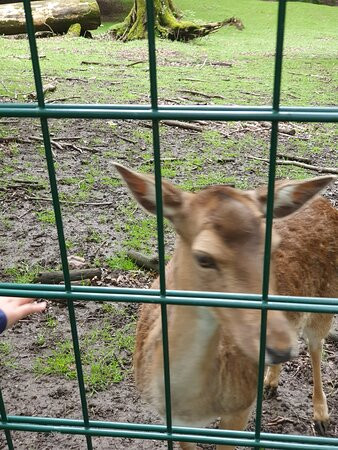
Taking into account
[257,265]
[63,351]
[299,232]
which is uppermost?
[257,265]

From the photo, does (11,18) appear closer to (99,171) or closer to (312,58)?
(312,58)

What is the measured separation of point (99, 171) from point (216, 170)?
1364 mm

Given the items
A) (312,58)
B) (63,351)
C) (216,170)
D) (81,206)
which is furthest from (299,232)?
(312,58)

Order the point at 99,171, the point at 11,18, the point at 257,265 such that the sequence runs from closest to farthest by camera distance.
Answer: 1. the point at 257,265
2. the point at 99,171
3. the point at 11,18

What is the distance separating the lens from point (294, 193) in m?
2.18

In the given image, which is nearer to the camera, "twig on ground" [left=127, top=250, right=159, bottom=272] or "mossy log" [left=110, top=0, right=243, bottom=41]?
"twig on ground" [left=127, top=250, right=159, bottom=272]

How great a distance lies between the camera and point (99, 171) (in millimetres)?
6758

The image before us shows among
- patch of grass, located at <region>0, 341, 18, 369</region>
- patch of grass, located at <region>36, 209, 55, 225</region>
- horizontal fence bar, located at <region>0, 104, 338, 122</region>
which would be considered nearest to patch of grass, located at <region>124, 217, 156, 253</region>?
patch of grass, located at <region>36, 209, 55, 225</region>

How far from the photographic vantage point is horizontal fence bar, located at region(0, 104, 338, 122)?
1436 mm

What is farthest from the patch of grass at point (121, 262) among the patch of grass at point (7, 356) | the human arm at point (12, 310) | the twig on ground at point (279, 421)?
the human arm at point (12, 310)

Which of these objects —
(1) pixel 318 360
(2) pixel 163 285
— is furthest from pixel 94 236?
(2) pixel 163 285

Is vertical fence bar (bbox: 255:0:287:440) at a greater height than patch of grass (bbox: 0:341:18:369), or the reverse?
vertical fence bar (bbox: 255:0:287:440)

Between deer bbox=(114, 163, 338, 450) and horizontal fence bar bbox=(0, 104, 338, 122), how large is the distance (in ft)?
1.30

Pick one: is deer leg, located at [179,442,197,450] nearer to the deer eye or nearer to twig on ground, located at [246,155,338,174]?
the deer eye
